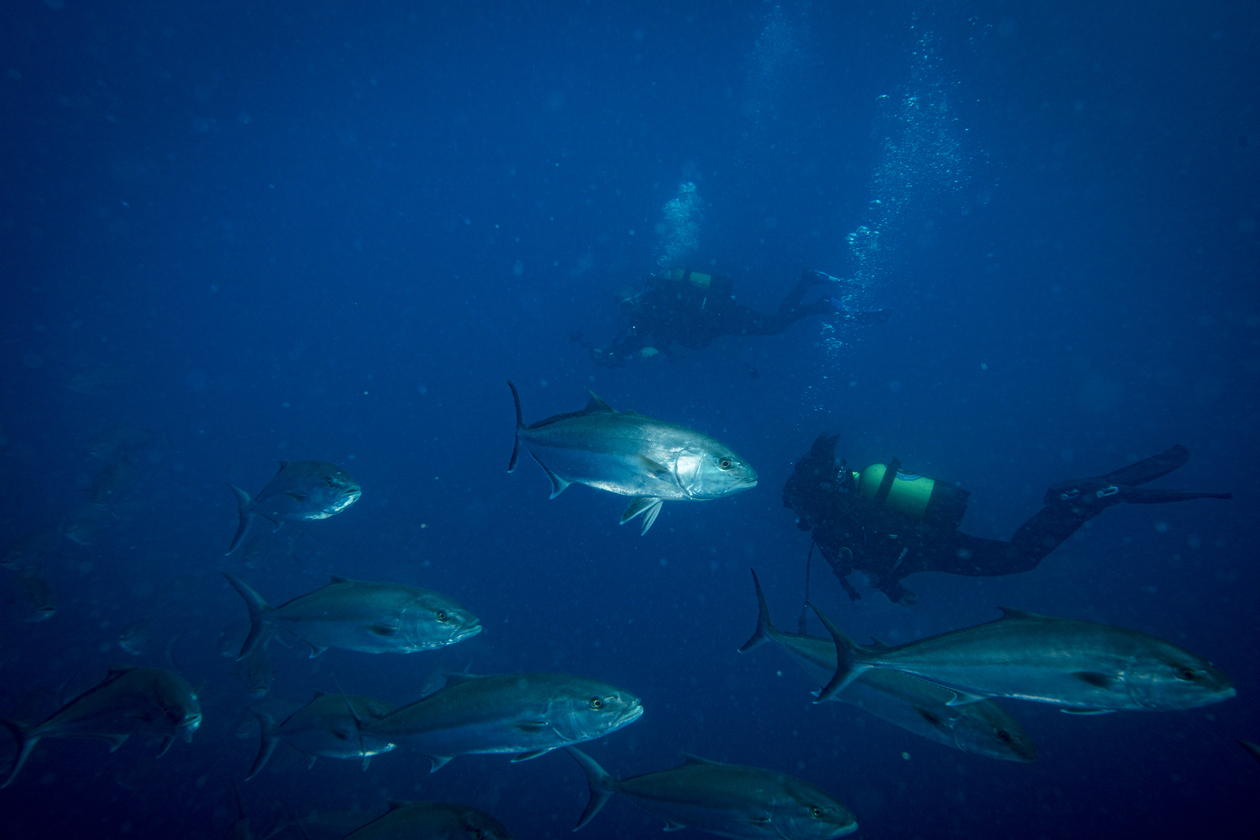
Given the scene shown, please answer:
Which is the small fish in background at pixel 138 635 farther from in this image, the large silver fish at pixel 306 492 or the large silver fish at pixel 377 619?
the large silver fish at pixel 377 619

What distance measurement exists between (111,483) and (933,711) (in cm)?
1468

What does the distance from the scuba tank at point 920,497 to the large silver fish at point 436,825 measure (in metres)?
6.67

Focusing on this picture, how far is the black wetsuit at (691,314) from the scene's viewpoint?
14414 millimetres

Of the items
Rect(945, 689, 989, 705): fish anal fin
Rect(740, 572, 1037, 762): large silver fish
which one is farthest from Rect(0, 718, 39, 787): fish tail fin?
Rect(945, 689, 989, 705): fish anal fin

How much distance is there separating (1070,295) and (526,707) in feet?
346

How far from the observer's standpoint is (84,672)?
38.9ft

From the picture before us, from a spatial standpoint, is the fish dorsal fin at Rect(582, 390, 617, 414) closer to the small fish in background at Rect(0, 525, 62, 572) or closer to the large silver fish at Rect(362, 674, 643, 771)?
the large silver fish at Rect(362, 674, 643, 771)

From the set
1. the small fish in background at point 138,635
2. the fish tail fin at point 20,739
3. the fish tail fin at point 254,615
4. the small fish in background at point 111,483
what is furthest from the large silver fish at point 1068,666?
the small fish in background at point 111,483

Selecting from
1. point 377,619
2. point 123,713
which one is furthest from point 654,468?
point 123,713

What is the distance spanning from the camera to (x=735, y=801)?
3328 mm

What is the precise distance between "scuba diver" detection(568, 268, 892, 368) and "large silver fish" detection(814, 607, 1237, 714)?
1241 cm

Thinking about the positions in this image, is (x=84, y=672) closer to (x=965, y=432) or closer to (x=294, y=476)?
(x=294, y=476)

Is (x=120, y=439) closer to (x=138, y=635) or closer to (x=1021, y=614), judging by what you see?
(x=138, y=635)

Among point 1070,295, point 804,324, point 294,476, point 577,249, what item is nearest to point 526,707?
point 294,476
